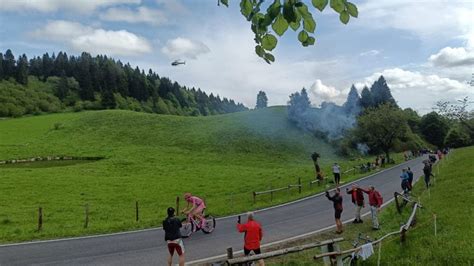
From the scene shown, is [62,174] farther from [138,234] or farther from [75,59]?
[75,59]

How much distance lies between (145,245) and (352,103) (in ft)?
309

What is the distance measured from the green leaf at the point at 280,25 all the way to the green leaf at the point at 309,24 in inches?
6.7

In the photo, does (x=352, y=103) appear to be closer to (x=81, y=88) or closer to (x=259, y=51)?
(x=81, y=88)

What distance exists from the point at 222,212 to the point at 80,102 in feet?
350

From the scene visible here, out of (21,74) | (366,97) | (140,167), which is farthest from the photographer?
(21,74)

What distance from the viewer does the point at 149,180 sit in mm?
39344

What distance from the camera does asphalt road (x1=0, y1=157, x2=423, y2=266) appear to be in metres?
13.3

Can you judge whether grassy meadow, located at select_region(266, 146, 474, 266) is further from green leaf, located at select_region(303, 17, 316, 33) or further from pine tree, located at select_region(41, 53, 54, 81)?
pine tree, located at select_region(41, 53, 54, 81)

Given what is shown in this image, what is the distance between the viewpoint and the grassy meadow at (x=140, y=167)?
2419cm

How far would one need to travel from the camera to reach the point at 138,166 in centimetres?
4891

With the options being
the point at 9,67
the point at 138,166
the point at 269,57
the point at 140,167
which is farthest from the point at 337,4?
the point at 9,67

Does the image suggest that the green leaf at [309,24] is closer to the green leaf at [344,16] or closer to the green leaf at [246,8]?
the green leaf at [344,16]

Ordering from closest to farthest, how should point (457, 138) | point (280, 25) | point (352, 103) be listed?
point (280, 25)
point (457, 138)
point (352, 103)

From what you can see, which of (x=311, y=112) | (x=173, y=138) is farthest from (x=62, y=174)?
(x=311, y=112)
